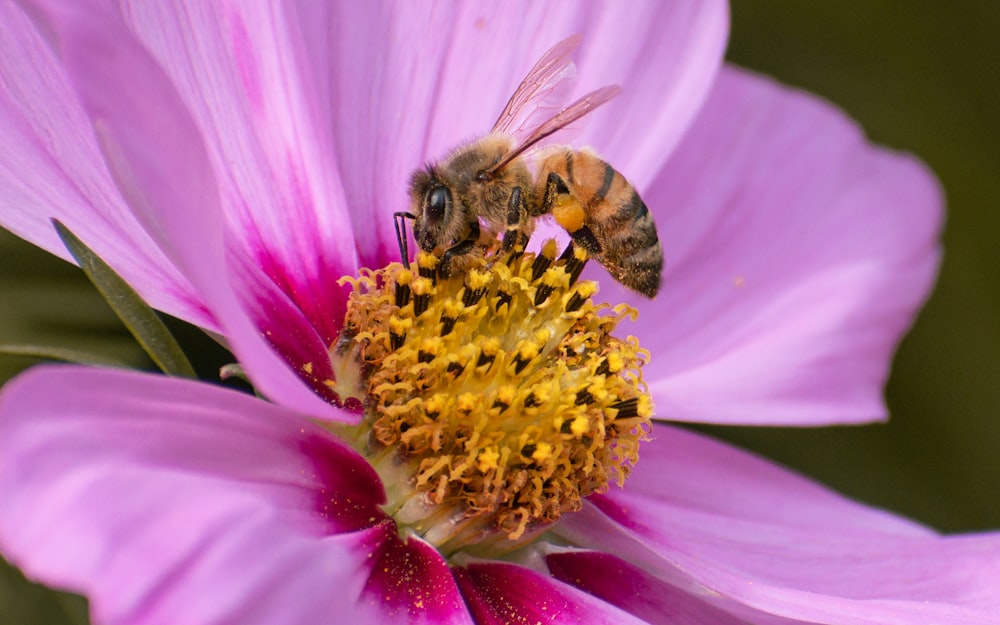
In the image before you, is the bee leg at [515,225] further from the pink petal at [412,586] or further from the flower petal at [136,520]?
the flower petal at [136,520]

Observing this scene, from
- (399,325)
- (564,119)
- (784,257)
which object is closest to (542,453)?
(399,325)

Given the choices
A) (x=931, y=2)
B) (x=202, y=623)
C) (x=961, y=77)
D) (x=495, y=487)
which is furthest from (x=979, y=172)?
(x=202, y=623)

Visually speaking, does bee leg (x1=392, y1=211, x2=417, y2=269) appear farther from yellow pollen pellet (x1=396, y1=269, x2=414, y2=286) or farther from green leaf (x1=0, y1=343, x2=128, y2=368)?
green leaf (x1=0, y1=343, x2=128, y2=368)

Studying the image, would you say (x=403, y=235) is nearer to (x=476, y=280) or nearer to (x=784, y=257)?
(x=476, y=280)

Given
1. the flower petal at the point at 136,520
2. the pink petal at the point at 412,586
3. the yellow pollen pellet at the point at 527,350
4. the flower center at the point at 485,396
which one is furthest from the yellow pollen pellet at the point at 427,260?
the flower petal at the point at 136,520

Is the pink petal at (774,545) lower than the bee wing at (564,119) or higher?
lower

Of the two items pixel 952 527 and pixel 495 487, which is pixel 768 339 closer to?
pixel 952 527

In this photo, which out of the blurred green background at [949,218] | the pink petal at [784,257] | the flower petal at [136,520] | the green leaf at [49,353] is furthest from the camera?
the blurred green background at [949,218]
